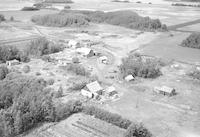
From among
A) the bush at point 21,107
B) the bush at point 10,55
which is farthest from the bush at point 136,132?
the bush at point 10,55

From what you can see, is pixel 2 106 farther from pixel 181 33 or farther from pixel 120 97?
pixel 181 33

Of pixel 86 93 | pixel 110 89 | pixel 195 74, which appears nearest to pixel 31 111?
pixel 86 93

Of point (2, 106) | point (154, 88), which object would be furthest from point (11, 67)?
point (154, 88)

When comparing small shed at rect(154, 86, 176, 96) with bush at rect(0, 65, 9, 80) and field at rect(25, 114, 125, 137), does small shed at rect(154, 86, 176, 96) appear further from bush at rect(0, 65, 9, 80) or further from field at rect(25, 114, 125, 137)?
bush at rect(0, 65, 9, 80)

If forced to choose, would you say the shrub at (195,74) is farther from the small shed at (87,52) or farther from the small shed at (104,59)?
the small shed at (87,52)

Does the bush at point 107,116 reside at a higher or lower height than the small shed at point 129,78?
lower

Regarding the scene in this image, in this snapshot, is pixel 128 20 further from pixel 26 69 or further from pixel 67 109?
pixel 67 109

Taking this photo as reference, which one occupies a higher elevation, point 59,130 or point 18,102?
point 18,102
